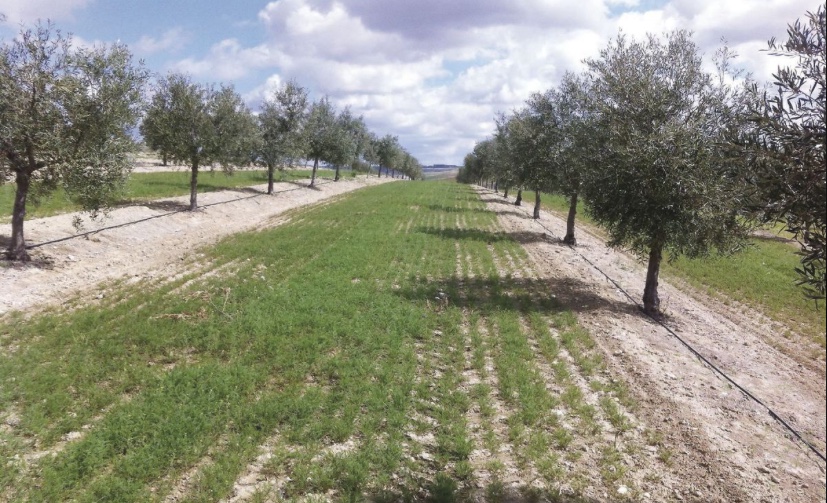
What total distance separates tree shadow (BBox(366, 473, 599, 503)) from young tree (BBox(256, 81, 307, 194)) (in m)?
45.2

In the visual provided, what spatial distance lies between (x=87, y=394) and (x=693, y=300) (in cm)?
2069

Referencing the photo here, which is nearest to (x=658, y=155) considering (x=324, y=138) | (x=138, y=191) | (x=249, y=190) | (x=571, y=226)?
(x=571, y=226)

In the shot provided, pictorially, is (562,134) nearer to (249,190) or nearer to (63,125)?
(63,125)

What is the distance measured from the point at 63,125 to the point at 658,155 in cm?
1983

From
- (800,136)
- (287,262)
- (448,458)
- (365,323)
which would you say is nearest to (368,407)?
(448,458)

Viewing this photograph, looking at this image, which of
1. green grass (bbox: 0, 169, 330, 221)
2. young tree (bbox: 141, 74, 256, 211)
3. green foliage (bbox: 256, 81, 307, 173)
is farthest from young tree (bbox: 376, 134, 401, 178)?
young tree (bbox: 141, 74, 256, 211)

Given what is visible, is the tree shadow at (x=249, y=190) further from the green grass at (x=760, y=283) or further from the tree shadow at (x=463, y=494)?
the tree shadow at (x=463, y=494)

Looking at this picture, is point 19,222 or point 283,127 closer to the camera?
point 19,222

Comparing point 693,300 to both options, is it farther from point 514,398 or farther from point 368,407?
point 368,407

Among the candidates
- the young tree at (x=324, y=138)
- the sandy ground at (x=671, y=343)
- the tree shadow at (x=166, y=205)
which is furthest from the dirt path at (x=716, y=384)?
the young tree at (x=324, y=138)

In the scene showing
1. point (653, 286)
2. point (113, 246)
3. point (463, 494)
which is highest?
point (653, 286)

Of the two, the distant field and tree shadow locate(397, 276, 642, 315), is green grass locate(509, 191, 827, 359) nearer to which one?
tree shadow locate(397, 276, 642, 315)

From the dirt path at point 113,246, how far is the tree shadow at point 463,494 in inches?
480

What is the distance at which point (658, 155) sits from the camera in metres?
14.6
